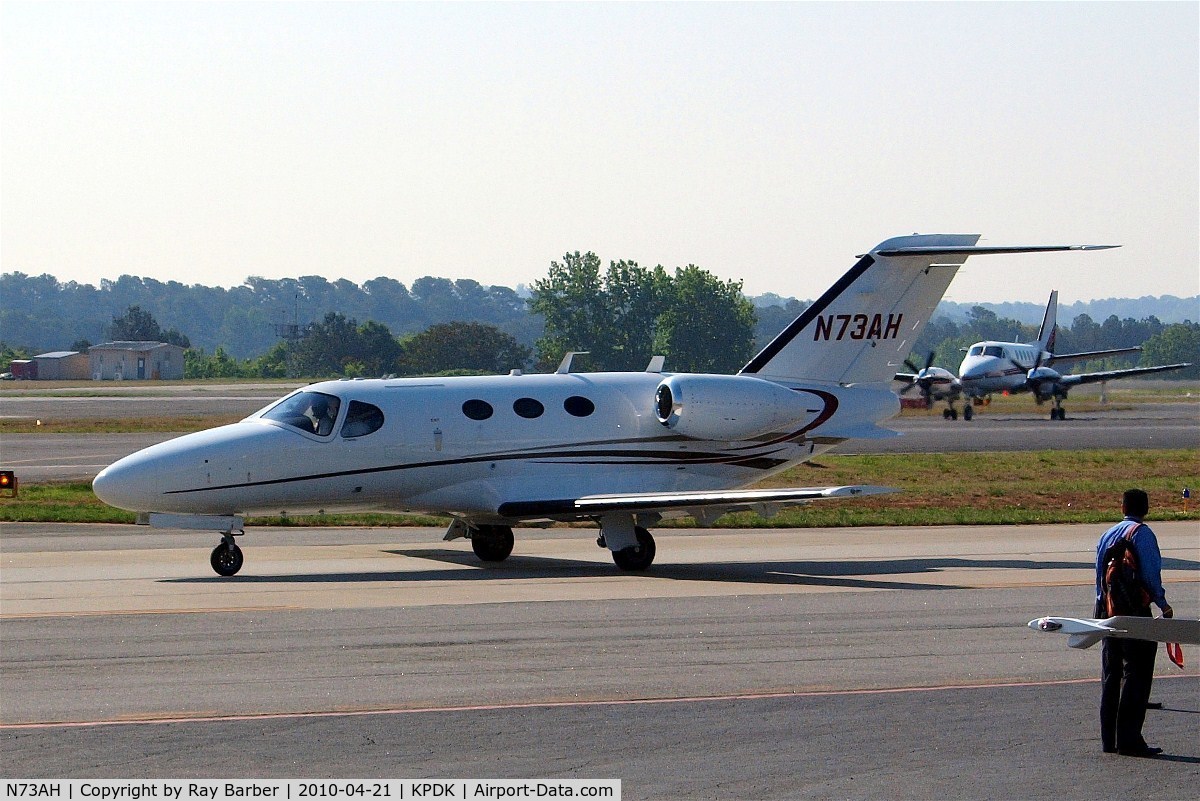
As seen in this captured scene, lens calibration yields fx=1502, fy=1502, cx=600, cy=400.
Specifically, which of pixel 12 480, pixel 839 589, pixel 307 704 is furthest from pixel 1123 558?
pixel 12 480

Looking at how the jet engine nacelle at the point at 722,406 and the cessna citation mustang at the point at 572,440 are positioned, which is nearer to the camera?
the cessna citation mustang at the point at 572,440

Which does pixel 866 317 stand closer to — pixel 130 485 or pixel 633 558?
pixel 633 558

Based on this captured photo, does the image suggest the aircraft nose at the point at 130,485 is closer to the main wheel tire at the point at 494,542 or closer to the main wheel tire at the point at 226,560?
the main wheel tire at the point at 226,560

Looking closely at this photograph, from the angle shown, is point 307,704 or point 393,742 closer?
point 393,742

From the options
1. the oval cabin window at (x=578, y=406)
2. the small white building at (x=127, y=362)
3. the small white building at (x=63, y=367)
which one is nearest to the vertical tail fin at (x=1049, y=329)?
the oval cabin window at (x=578, y=406)

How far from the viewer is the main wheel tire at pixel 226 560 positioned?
19484mm

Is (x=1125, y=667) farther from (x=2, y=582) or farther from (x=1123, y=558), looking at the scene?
(x=2, y=582)

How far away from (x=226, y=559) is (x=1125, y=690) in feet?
41.3

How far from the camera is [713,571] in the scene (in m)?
20.9

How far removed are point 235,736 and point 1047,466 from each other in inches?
1401

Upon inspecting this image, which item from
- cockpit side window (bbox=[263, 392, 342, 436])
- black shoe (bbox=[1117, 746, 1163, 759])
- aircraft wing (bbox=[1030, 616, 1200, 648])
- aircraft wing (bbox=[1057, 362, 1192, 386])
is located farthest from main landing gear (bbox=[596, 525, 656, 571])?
aircraft wing (bbox=[1057, 362, 1192, 386])

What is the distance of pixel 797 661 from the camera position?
13.6 m

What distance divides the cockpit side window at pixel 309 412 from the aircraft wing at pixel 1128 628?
12814mm
